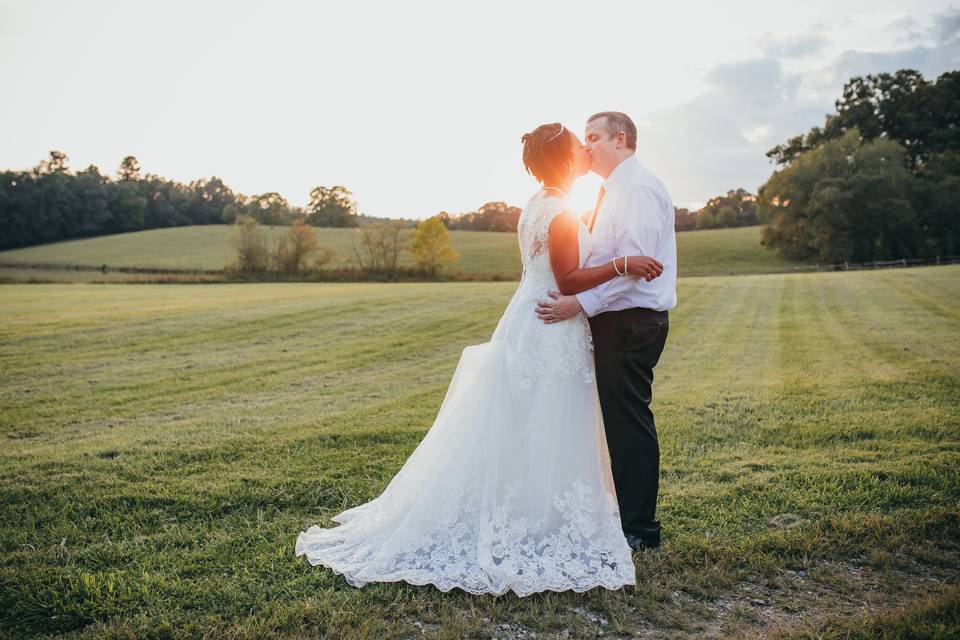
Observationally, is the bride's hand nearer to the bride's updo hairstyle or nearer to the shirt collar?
the shirt collar

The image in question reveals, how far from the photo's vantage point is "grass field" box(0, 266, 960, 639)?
332cm

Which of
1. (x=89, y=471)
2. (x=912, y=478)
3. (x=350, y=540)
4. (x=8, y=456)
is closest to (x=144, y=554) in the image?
(x=350, y=540)

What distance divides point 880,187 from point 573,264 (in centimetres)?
5739

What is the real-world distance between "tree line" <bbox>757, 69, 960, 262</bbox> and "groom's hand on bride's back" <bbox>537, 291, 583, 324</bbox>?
53877 millimetres

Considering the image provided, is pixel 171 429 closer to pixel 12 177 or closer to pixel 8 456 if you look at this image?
pixel 8 456

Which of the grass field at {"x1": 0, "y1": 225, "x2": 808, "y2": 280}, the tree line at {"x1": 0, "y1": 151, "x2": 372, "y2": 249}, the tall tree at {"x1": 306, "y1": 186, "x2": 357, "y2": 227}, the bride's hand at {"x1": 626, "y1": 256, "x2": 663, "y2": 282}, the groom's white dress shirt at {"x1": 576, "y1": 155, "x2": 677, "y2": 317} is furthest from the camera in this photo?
the tall tree at {"x1": 306, "y1": 186, "x2": 357, "y2": 227}

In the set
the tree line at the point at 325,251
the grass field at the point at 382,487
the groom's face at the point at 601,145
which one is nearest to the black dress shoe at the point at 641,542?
the grass field at the point at 382,487

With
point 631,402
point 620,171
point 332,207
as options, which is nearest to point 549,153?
point 620,171

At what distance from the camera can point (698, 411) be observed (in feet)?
25.7

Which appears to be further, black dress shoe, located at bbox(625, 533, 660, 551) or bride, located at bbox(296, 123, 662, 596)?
black dress shoe, located at bbox(625, 533, 660, 551)

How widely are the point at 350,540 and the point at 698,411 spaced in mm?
5331

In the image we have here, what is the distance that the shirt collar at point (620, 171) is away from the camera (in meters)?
4.00

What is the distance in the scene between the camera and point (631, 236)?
391 centimetres

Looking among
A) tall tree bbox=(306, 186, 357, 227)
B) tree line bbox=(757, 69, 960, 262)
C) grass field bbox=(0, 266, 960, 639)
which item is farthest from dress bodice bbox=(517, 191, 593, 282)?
tall tree bbox=(306, 186, 357, 227)
